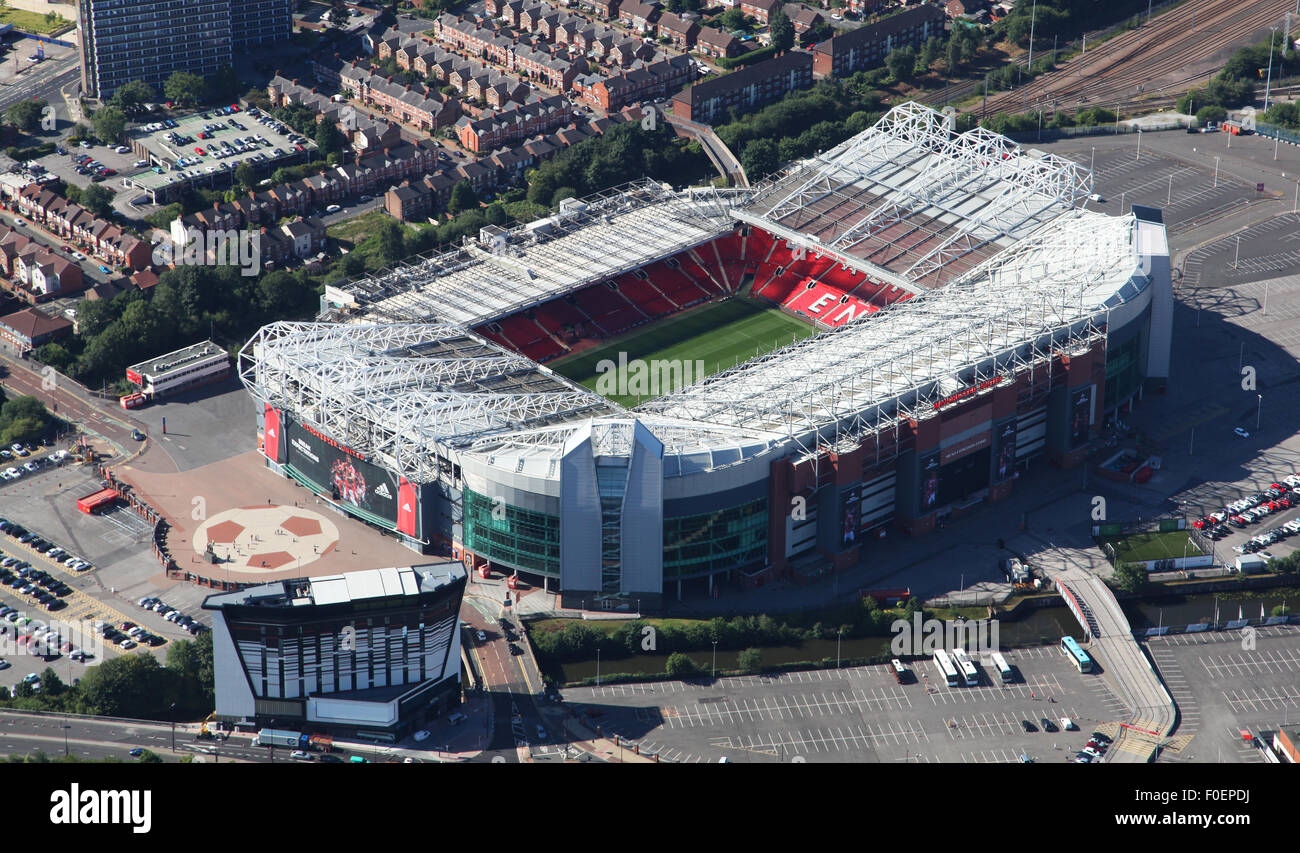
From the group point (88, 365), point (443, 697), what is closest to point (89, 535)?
point (88, 365)

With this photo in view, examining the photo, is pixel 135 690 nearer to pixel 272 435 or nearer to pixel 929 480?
pixel 272 435

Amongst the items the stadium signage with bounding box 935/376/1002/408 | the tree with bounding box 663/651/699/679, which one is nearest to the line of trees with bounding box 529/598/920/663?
the tree with bounding box 663/651/699/679

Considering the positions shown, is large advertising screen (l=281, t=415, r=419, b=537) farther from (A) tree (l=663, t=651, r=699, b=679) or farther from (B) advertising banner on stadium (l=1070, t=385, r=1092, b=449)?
(B) advertising banner on stadium (l=1070, t=385, r=1092, b=449)

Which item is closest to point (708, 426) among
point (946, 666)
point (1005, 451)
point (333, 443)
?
point (946, 666)

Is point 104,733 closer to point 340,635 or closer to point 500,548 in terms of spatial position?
point 340,635

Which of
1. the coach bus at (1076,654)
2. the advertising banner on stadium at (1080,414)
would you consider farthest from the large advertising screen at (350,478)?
the advertising banner on stadium at (1080,414)

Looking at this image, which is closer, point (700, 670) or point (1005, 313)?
point (700, 670)

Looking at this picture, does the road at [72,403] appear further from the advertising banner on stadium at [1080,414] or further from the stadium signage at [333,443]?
the advertising banner on stadium at [1080,414]
